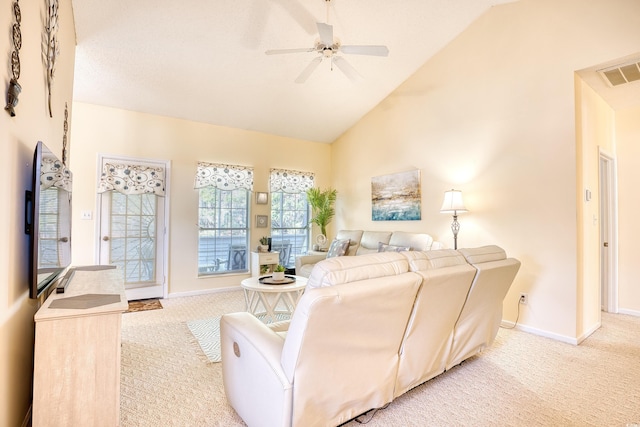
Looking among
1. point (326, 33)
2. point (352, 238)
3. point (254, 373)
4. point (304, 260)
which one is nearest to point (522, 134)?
point (326, 33)

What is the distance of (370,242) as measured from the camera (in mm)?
4602

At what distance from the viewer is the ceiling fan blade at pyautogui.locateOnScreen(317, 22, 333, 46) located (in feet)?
7.98

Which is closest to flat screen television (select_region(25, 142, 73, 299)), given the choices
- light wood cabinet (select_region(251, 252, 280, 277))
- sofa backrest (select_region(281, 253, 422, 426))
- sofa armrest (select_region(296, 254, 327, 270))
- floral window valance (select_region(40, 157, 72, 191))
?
floral window valance (select_region(40, 157, 72, 191))

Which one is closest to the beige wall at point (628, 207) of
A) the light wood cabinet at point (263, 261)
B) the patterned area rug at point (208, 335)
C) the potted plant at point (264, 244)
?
the patterned area rug at point (208, 335)

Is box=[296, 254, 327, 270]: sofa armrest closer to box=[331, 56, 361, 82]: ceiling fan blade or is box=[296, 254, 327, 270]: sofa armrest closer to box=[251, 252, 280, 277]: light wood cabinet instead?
box=[251, 252, 280, 277]: light wood cabinet

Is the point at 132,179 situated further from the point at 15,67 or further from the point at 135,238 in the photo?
the point at 15,67

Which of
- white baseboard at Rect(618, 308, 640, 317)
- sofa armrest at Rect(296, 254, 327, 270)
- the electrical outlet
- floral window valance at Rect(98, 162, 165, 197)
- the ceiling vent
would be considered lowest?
white baseboard at Rect(618, 308, 640, 317)

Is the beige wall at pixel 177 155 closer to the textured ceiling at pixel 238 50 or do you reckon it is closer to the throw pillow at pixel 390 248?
the textured ceiling at pixel 238 50

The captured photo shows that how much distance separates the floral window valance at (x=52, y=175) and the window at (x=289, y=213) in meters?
3.29

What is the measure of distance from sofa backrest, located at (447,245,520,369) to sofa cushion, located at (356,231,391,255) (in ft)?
7.03

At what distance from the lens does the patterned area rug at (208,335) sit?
2.56 metres

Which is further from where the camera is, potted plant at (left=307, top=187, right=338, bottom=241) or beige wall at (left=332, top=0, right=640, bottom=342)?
potted plant at (left=307, top=187, right=338, bottom=241)

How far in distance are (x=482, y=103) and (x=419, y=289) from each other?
115 inches

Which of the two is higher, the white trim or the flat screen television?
the flat screen television
